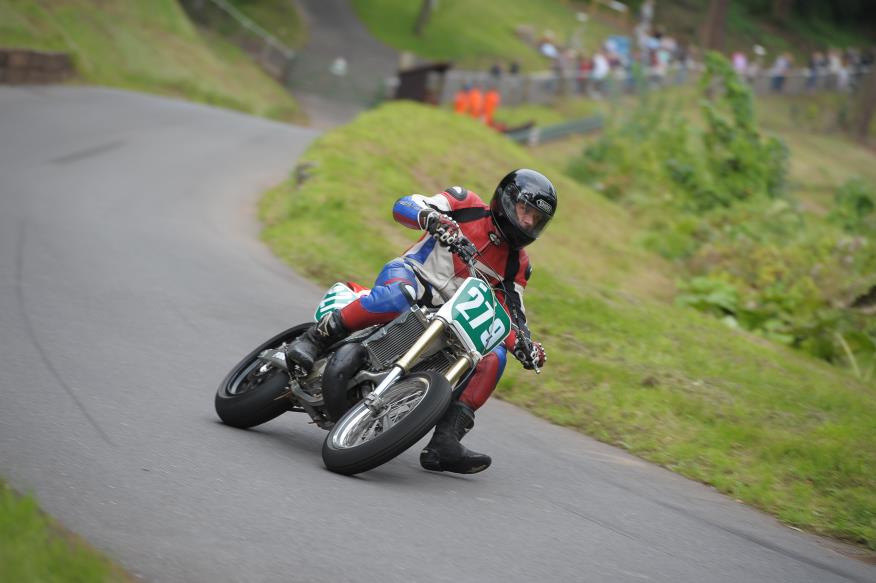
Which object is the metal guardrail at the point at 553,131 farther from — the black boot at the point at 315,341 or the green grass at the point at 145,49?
the black boot at the point at 315,341

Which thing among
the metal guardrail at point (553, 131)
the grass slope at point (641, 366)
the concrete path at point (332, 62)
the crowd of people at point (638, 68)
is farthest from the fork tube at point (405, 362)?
the concrete path at point (332, 62)

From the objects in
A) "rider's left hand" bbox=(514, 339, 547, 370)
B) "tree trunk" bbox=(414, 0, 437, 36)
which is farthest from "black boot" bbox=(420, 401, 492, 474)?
"tree trunk" bbox=(414, 0, 437, 36)

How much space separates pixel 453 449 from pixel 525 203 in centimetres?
145

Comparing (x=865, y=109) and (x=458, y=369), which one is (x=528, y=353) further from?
(x=865, y=109)

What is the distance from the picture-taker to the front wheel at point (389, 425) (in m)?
6.14

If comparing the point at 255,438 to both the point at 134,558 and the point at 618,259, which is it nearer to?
the point at 134,558

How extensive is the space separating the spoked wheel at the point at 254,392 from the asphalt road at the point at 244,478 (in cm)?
14

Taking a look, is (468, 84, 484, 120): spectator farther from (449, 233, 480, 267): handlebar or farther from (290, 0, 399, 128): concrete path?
(449, 233, 480, 267): handlebar

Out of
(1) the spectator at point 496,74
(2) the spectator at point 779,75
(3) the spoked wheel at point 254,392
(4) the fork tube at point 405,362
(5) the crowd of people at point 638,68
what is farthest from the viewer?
(2) the spectator at point 779,75

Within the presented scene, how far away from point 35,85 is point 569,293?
58.8 ft

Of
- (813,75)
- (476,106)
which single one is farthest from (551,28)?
(476,106)

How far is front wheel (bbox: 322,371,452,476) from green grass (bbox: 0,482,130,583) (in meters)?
2.02

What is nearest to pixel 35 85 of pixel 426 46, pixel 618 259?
pixel 618 259

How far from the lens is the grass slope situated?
8477 millimetres
